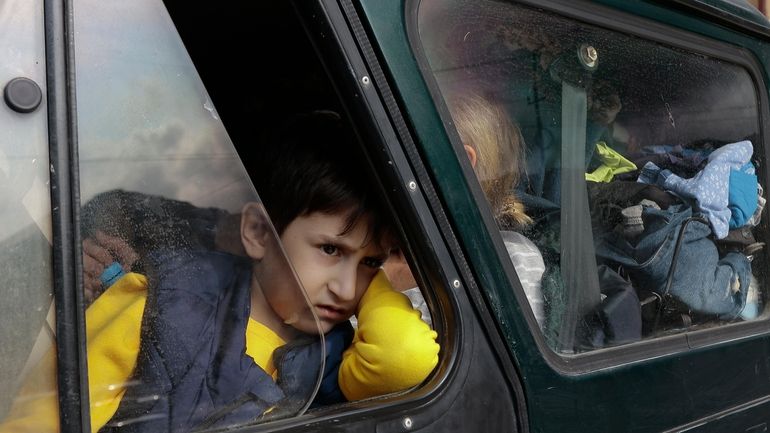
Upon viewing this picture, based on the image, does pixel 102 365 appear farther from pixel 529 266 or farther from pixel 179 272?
pixel 529 266

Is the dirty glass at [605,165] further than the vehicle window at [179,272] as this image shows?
Yes

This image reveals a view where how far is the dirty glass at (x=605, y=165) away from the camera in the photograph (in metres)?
1.48

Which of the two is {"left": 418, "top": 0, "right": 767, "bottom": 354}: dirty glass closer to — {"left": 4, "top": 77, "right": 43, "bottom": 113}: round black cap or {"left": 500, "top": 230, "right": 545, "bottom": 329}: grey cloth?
{"left": 500, "top": 230, "right": 545, "bottom": 329}: grey cloth

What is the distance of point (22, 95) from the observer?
92cm

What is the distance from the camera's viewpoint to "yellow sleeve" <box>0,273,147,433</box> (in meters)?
0.92

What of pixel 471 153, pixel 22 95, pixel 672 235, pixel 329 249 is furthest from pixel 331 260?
pixel 672 235

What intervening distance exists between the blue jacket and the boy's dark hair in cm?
25

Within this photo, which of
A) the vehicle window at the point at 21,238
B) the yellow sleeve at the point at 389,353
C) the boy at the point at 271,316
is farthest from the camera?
the yellow sleeve at the point at 389,353

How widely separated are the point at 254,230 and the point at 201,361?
184mm

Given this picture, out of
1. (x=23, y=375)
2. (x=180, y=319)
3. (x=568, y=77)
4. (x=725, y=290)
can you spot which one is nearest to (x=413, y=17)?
(x=568, y=77)

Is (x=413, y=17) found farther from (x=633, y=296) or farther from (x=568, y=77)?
(x=633, y=296)

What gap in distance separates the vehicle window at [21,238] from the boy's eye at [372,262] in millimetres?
616

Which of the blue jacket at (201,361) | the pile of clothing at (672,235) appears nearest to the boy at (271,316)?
the blue jacket at (201,361)

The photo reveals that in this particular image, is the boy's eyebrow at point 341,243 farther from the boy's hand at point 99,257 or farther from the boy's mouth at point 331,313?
the boy's hand at point 99,257
